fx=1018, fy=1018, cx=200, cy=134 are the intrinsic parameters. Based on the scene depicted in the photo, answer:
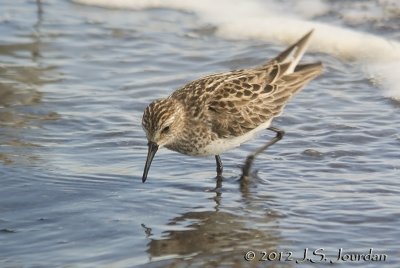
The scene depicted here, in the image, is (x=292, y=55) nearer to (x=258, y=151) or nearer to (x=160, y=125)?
(x=258, y=151)

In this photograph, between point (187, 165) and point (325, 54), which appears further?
point (325, 54)

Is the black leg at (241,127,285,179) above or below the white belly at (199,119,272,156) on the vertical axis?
below

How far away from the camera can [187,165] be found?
7949 millimetres

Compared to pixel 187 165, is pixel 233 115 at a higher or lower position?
higher

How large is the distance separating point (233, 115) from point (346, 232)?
1.53m

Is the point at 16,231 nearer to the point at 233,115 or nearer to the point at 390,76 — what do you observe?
the point at 233,115

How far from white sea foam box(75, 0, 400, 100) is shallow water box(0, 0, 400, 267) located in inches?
8.4

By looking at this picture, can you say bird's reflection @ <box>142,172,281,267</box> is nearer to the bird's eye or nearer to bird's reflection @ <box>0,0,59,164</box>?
the bird's eye

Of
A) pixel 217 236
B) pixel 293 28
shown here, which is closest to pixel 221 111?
pixel 217 236

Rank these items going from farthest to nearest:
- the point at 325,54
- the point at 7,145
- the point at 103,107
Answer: the point at 325,54 < the point at 103,107 < the point at 7,145

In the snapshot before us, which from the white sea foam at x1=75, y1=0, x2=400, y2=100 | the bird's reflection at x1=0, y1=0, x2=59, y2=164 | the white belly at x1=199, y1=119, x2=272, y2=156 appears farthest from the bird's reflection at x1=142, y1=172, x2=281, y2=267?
the white sea foam at x1=75, y1=0, x2=400, y2=100

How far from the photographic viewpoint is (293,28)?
12.0m

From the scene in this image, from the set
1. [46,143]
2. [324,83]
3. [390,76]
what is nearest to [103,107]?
[46,143]

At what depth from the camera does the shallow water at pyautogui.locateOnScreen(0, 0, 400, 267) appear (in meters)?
6.27
